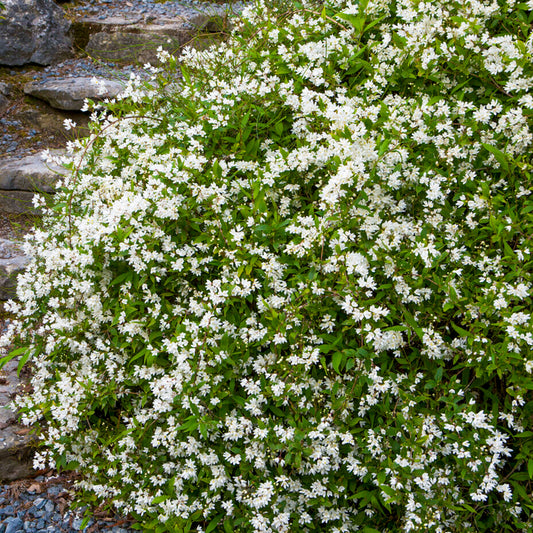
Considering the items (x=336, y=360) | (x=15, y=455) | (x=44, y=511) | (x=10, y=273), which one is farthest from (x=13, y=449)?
(x=336, y=360)

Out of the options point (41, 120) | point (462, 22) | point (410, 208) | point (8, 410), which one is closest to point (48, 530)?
point (8, 410)

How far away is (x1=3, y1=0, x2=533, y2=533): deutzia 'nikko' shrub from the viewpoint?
270cm

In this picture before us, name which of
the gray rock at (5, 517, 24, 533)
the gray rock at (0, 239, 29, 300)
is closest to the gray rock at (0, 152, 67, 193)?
the gray rock at (0, 239, 29, 300)

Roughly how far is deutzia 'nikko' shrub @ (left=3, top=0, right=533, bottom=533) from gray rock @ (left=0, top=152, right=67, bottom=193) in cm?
273

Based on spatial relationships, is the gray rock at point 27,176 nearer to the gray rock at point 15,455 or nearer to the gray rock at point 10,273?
the gray rock at point 10,273

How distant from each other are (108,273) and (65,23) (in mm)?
Answer: 6672

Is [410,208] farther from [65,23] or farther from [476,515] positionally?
[65,23]

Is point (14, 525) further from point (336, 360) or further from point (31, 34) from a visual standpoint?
point (31, 34)

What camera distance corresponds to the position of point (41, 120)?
702 cm

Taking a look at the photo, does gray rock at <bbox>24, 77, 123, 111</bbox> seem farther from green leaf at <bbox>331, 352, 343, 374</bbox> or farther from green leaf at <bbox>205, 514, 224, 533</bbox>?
green leaf at <bbox>205, 514, 224, 533</bbox>

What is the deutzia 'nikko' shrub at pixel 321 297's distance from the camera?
8.86 ft

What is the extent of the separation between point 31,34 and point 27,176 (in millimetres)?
3012

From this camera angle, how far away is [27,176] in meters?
6.08

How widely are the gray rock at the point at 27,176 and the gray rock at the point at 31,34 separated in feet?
7.98
